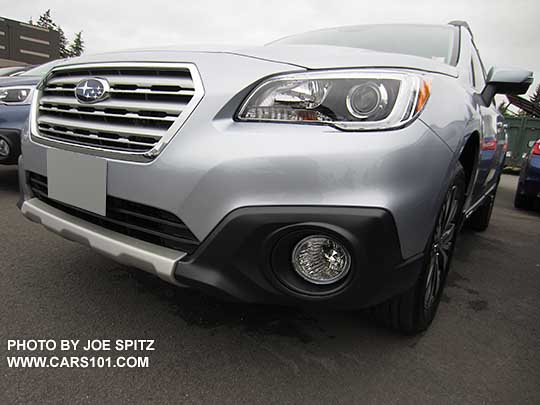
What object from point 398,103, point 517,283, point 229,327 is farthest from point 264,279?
→ point 517,283

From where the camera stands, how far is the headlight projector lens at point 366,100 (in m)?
1.16

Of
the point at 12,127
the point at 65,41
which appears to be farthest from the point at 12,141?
the point at 65,41

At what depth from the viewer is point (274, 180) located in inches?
44.1

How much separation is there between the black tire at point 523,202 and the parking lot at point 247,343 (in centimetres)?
319

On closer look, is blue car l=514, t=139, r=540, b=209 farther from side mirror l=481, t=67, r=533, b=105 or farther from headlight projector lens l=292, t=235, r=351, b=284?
headlight projector lens l=292, t=235, r=351, b=284

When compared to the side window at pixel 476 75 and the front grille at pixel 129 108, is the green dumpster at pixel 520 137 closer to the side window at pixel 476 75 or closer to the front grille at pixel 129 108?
the side window at pixel 476 75

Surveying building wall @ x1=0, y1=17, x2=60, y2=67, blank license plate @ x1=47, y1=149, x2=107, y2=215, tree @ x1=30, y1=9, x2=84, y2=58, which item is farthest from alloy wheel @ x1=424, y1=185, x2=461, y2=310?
tree @ x1=30, y1=9, x2=84, y2=58

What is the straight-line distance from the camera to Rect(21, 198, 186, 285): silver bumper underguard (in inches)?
48.7

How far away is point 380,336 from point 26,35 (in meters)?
46.2

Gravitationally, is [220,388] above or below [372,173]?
below

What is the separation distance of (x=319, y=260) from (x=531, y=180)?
4.34 meters

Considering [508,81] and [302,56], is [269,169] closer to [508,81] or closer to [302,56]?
[302,56]

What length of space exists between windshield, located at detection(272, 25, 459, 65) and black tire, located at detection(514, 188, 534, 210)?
326 centimetres

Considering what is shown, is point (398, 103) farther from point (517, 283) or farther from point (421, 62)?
point (517, 283)
